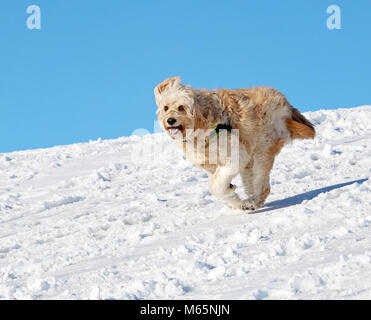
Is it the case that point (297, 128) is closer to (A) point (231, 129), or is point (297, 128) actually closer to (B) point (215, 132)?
(A) point (231, 129)

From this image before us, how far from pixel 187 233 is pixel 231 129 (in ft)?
4.65

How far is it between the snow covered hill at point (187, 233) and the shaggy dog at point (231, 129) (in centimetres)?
48

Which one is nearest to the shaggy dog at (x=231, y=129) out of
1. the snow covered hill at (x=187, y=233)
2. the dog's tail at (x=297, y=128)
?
the dog's tail at (x=297, y=128)

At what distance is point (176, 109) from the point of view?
7.43 meters

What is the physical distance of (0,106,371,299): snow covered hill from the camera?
5102 millimetres

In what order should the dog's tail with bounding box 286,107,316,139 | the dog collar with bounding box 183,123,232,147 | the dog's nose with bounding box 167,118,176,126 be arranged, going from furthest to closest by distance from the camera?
the dog's tail with bounding box 286,107,316,139
the dog collar with bounding box 183,123,232,147
the dog's nose with bounding box 167,118,176,126

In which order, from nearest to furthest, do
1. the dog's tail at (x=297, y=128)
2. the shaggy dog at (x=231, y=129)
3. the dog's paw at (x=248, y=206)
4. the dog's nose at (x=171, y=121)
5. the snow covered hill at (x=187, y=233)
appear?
the snow covered hill at (x=187, y=233) < the dog's nose at (x=171, y=121) < the shaggy dog at (x=231, y=129) < the dog's paw at (x=248, y=206) < the dog's tail at (x=297, y=128)

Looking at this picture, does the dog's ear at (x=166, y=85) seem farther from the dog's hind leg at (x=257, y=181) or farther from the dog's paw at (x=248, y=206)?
the dog's paw at (x=248, y=206)

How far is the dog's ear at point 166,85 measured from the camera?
7.68m

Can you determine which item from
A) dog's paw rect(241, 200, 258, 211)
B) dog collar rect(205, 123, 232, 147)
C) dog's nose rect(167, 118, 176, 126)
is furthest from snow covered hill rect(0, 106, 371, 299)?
dog's nose rect(167, 118, 176, 126)

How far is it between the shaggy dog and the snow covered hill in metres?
0.48

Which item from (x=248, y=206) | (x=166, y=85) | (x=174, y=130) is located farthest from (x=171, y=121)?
(x=248, y=206)

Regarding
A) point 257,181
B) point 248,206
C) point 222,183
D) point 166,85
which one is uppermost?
point 166,85

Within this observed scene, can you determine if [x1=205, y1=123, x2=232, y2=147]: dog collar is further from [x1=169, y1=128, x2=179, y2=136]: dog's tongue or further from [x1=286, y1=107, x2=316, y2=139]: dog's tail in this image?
[x1=286, y1=107, x2=316, y2=139]: dog's tail
